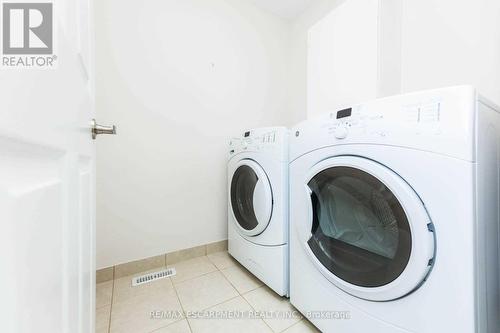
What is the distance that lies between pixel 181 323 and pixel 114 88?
1316mm

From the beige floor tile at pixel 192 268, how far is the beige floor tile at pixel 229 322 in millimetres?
329

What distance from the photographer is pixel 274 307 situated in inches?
38.9

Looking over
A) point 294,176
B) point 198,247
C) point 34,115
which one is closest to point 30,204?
point 34,115

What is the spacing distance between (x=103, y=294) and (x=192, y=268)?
1.57 ft

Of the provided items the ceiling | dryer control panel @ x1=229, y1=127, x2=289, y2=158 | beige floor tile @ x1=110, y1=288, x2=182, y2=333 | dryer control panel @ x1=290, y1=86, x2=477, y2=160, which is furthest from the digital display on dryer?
the ceiling

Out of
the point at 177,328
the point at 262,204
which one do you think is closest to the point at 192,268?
the point at 177,328

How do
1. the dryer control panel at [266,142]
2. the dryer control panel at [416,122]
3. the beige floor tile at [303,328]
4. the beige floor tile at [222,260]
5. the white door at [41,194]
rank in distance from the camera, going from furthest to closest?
1. the beige floor tile at [222,260]
2. the dryer control panel at [266,142]
3. the beige floor tile at [303,328]
4. the dryer control panel at [416,122]
5. the white door at [41,194]

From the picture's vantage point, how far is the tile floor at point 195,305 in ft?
2.91

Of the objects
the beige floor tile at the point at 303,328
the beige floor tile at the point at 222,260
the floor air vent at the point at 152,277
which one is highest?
the beige floor tile at the point at 222,260

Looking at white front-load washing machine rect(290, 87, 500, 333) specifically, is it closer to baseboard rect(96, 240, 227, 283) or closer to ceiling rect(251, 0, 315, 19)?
baseboard rect(96, 240, 227, 283)

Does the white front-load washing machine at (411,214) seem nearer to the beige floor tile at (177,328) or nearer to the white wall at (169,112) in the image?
the beige floor tile at (177,328)

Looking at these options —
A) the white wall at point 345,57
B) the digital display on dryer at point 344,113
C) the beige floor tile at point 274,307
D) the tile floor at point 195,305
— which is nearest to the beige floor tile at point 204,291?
the tile floor at point 195,305

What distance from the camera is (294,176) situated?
0.92 meters

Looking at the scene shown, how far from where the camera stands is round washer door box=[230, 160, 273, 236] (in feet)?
3.46
